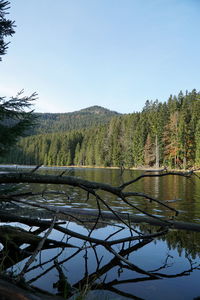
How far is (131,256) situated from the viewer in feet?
15.3

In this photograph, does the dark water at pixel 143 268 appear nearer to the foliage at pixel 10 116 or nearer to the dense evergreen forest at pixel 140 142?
the foliage at pixel 10 116

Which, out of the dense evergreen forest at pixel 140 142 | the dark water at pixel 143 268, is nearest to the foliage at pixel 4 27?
the dark water at pixel 143 268

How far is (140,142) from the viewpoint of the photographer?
246 feet

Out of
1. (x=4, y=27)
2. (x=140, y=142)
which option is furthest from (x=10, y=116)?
(x=140, y=142)

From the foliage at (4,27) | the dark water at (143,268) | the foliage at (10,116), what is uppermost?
the foliage at (4,27)

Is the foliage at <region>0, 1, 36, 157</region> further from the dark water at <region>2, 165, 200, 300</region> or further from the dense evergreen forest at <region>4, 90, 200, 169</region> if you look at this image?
the dense evergreen forest at <region>4, 90, 200, 169</region>

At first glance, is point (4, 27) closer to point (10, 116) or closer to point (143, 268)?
point (10, 116)

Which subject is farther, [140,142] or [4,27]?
[140,142]

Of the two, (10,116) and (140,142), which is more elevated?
(140,142)

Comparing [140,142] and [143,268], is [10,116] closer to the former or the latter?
[143,268]

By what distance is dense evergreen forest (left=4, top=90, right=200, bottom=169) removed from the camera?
195ft

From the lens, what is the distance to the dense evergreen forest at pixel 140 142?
195ft

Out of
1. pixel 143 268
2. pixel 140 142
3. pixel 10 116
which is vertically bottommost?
pixel 143 268

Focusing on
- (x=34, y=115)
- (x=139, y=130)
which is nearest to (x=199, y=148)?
(x=139, y=130)
